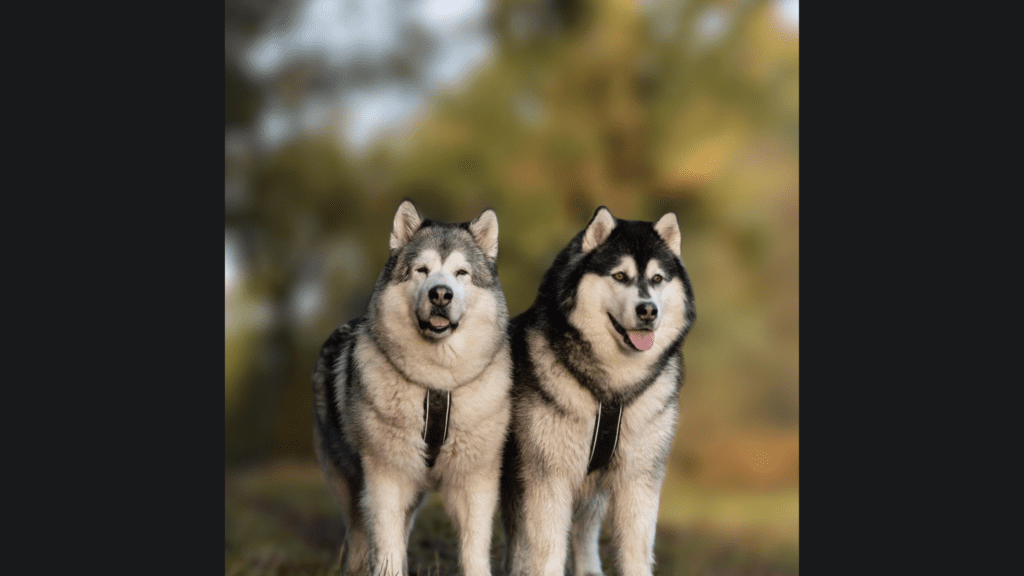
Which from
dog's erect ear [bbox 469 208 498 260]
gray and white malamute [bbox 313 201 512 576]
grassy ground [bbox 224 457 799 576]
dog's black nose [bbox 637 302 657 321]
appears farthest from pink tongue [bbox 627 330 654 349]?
grassy ground [bbox 224 457 799 576]

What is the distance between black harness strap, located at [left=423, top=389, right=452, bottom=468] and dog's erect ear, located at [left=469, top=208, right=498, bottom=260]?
0.98m

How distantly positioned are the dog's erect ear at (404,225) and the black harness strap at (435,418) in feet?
3.26

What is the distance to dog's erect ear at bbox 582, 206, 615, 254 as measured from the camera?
16.1 ft

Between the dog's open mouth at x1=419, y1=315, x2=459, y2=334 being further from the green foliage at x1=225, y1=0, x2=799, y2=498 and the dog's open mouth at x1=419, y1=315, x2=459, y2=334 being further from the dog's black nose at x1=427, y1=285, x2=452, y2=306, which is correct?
the green foliage at x1=225, y1=0, x2=799, y2=498

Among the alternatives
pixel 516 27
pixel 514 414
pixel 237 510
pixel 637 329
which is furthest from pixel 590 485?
pixel 516 27

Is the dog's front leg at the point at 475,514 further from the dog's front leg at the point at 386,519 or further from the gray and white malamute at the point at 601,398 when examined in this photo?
the dog's front leg at the point at 386,519

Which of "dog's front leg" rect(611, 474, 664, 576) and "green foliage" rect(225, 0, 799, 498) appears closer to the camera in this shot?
"dog's front leg" rect(611, 474, 664, 576)

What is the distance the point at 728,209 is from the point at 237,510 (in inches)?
243

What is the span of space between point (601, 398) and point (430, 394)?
1094 mm

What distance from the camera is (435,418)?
15.4 ft

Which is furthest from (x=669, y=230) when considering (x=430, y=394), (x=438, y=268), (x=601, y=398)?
(x=430, y=394)

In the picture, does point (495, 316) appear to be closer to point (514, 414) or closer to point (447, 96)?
point (514, 414)

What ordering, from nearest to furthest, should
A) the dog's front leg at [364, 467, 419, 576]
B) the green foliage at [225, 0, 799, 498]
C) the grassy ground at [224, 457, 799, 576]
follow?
1. the dog's front leg at [364, 467, 419, 576]
2. the grassy ground at [224, 457, 799, 576]
3. the green foliage at [225, 0, 799, 498]

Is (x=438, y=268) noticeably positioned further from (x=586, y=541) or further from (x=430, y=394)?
(x=586, y=541)
